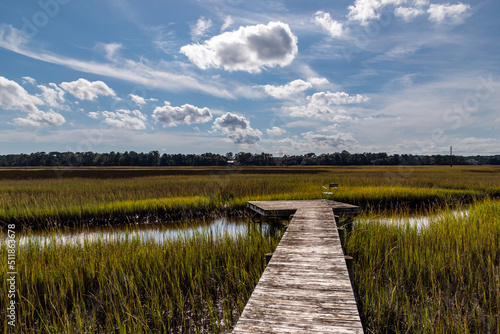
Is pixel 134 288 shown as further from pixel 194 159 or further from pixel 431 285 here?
pixel 194 159

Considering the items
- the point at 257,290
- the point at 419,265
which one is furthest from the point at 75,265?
the point at 419,265

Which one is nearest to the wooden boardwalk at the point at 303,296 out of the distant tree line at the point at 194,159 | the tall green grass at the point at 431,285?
the tall green grass at the point at 431,285

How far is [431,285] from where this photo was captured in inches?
161

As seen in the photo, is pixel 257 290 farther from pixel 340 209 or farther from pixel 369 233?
pixel 340 209

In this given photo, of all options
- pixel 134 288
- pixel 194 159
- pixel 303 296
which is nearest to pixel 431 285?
pixel 303 296

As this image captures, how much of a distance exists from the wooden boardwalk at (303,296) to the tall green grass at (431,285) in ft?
2.53

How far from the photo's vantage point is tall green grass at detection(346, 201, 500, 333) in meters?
3.10

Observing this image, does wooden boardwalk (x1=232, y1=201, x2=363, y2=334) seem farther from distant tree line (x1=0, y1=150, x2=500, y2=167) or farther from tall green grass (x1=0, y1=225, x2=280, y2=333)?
distant tree line (x1=0, y1=150, x2=500, y2=167)

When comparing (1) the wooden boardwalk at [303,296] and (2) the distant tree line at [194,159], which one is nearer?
(1) the wooden boardwalk at [303,296]

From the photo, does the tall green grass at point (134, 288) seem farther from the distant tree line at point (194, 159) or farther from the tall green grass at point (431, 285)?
the distant tree line at point (194, 159)

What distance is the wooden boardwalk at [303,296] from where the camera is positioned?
6.77ft

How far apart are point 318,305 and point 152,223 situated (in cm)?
907

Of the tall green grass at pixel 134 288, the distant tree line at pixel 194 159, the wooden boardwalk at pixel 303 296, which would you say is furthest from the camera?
the distant tree line at pixel 194 159

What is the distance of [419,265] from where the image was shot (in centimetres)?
443
